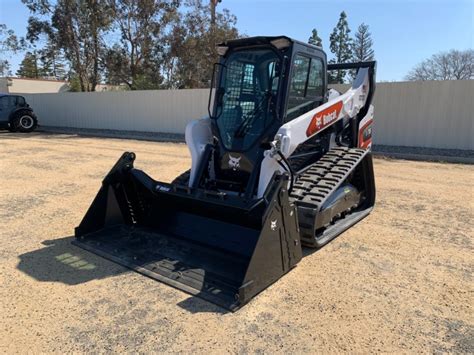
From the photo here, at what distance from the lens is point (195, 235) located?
453 centimetres

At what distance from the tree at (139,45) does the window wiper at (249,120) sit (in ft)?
79.3

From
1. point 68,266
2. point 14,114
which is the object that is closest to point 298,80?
point 68,266

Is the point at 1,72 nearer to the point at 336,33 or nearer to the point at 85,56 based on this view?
the point at 85,56

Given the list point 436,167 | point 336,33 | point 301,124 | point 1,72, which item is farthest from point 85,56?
point 336,33

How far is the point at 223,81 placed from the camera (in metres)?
5.15

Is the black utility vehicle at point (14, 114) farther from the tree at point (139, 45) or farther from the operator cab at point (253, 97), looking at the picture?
the operator cab at point (253, 97)

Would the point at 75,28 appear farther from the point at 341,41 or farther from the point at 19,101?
the point at 341,41

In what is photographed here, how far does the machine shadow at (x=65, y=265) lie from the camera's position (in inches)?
159

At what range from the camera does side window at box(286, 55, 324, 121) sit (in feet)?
15.5

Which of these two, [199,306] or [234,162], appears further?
[234,162]

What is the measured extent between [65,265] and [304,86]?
11.2ft

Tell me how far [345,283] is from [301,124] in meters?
1.74

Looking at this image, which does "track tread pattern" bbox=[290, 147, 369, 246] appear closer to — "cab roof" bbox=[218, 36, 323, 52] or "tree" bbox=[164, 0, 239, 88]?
"cab roof" bbox=[218, 36, 323, 52]

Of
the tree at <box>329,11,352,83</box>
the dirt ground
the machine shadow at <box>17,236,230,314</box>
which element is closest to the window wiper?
the dirt ground
